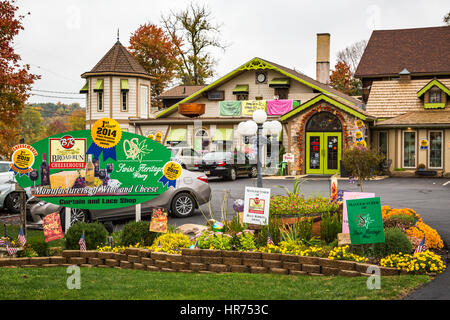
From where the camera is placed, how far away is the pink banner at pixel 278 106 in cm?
3425

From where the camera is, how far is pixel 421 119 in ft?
99.7

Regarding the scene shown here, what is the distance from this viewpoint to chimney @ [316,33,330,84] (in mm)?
45781

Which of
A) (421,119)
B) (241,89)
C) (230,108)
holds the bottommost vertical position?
(421,119)

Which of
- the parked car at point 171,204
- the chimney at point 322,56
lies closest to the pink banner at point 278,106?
the chimney at point 322,56

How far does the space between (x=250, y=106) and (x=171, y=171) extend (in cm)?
2517

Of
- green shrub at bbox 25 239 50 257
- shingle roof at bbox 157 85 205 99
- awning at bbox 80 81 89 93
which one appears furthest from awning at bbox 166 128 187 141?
green shrub at bbox 25 239 50 257

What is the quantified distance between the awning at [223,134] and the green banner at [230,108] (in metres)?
1.26

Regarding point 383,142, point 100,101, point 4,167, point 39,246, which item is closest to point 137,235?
point 39,246

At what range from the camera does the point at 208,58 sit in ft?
179

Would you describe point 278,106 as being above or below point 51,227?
above

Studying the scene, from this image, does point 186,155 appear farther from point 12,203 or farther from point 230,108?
point 12,203

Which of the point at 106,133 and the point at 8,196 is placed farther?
the point at 8,196
